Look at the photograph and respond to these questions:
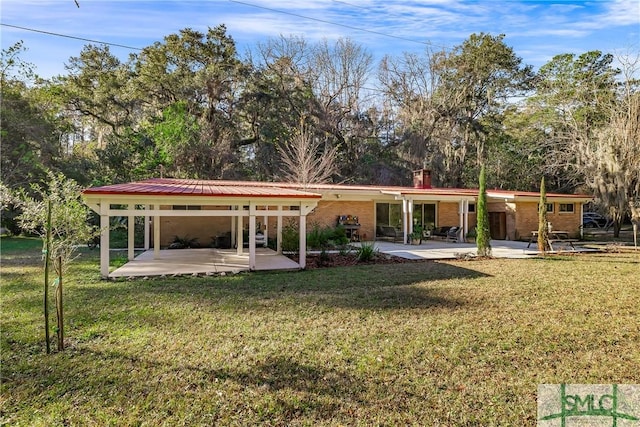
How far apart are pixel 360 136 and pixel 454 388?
26.6 metres

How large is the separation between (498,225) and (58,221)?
19.0 metres

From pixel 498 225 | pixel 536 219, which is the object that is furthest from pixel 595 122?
pixel 498 225

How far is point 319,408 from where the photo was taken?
3236 millimetres

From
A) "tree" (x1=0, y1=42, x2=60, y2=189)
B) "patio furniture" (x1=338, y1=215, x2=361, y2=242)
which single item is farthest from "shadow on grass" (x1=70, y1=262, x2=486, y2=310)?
"tree" (x1=0, y1=42, x2=60, y2=189)

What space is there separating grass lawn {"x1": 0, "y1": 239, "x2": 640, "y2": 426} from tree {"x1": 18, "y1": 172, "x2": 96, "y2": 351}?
1.08m

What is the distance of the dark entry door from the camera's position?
61.1 feet

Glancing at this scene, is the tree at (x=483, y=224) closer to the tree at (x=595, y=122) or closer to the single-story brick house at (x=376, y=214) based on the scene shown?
the single-story brick house at (x=376, y=214)

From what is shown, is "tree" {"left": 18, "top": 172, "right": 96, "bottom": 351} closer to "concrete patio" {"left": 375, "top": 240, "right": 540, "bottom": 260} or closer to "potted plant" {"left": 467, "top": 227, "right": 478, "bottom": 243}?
"concrete patio" {"left": 375, "top": 240, "right": 540, "bottom": 260}

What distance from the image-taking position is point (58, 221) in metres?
4.14

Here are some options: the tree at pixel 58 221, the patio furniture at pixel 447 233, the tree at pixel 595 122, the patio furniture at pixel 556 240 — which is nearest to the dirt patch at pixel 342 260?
the patio furniture at pixel 556 240

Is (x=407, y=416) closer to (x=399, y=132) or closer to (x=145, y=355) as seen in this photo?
(x=145, y=355)

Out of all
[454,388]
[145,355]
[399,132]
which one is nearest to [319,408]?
[454,388]

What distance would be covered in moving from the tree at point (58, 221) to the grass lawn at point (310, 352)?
1.08 meters

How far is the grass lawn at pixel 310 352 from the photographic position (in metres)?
3.24
